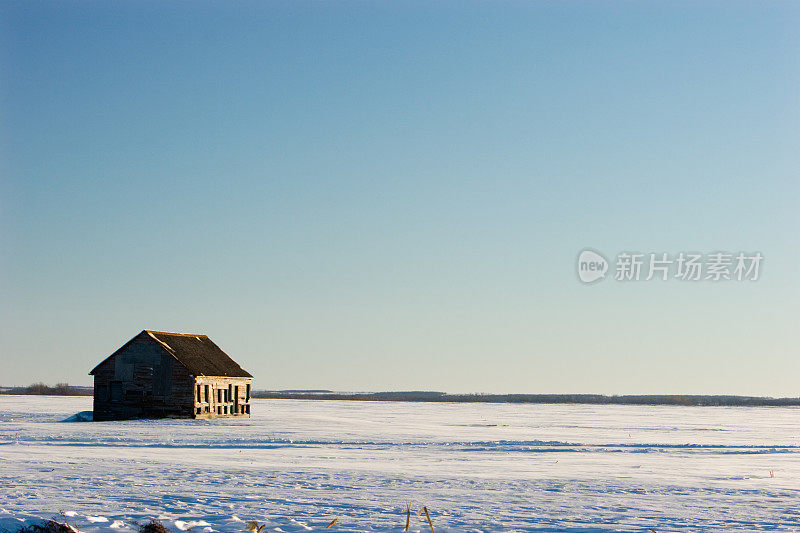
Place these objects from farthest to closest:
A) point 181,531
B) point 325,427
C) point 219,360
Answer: point 219,360, point 325,427, point 181,531

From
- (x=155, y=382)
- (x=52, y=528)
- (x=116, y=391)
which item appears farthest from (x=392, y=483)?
(x=116, y=391)

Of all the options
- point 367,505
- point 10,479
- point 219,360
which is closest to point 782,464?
point 367,505

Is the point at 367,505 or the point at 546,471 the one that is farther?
the point at 546,471

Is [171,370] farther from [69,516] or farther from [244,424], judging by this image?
[69,516]

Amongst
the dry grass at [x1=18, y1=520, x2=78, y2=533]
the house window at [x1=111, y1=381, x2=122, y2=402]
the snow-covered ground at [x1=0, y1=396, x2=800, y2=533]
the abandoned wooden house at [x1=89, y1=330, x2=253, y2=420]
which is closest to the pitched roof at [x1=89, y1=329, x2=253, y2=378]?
the abandoned wooden house at [x1=89, y1=330, x2=253, y2=420]

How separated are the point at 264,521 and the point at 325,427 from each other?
2966 cm

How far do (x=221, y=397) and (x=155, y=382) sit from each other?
4759 millimetres

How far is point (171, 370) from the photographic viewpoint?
4612cm

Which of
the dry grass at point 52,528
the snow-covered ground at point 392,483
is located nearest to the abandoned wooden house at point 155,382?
the snow-covered ground at point 392,483

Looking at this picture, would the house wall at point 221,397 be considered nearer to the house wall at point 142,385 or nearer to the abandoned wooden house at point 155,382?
the abandoned wooden house at point 155,382

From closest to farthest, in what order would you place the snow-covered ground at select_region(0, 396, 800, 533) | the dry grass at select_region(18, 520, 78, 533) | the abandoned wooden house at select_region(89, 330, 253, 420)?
the dry grass at select_region(18, 520, 78, 533)
the snow-covered ground at select_region(0, 396, 800, 533)
the abandoned wooden house at select_region(89, 330, 253, 420)

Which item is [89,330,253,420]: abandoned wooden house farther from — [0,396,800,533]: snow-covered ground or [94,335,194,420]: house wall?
[0,396,800,533]: snow-covered ground

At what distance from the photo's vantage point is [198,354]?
49.8 meters

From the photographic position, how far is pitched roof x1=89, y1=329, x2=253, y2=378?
46688 millimetres
